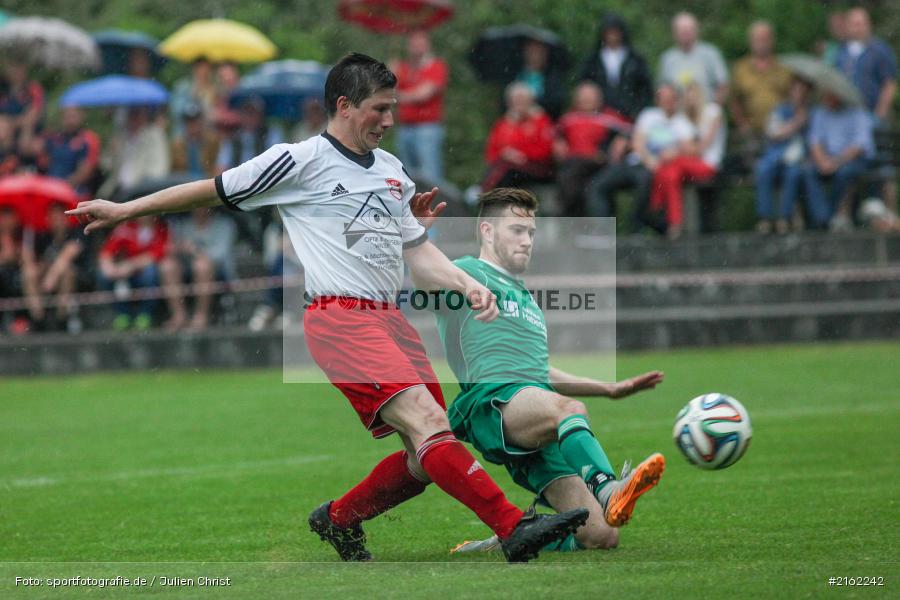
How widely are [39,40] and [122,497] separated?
40.5ft

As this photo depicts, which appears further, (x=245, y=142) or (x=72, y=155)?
(x=72, y=155)

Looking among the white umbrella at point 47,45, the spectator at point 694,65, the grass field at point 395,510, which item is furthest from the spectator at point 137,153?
the spectator at point 694,65

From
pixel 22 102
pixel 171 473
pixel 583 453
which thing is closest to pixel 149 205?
pixel 583 453

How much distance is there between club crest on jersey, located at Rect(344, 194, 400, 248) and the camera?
6.07 metres

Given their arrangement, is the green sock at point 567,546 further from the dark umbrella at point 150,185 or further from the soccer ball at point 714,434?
the dark umbrella at point 150,185

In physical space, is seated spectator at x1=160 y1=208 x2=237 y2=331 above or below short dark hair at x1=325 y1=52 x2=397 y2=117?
below

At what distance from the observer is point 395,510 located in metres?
7.77

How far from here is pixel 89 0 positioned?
1093 inches

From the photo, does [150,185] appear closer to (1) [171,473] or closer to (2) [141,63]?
(2) [141,63]

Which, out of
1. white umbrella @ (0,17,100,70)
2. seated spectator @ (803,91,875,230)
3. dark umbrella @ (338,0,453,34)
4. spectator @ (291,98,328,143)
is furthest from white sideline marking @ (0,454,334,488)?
white umbrella @ (0,17,100,70)

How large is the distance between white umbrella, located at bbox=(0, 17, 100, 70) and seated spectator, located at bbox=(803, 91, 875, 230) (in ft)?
33.1

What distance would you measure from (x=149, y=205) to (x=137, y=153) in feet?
38.9

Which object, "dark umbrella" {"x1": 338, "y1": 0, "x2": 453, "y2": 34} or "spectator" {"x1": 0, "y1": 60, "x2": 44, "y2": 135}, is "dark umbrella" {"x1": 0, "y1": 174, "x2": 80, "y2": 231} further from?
"dark umbrella" {"x1": 338, "y1": 0, "x2": 453, "y2": 34}

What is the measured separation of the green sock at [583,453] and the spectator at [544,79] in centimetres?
1185
